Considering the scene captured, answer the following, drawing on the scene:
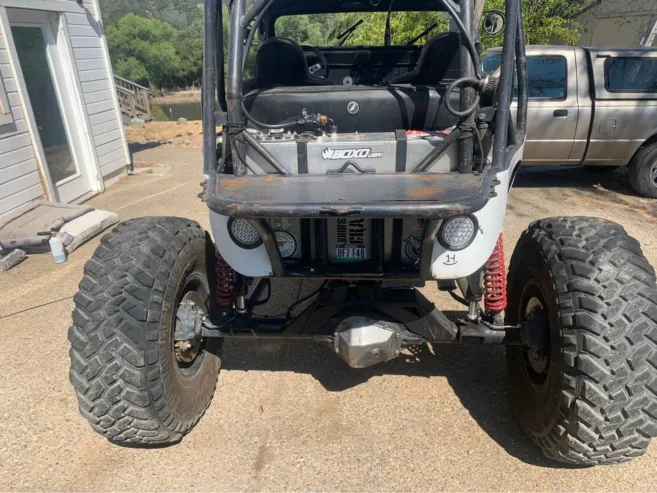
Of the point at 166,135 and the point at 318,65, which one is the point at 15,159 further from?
the point at 166,135

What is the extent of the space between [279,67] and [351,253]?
5.19ft

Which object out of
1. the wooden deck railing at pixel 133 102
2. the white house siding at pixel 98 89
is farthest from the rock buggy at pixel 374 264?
the wooden deck railing at pixel 133 102

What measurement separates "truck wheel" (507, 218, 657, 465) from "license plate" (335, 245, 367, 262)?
950 millimetres

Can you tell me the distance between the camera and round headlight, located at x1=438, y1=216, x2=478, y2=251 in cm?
248

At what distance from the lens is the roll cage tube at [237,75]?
2441 mm

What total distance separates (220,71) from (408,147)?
1185 mm

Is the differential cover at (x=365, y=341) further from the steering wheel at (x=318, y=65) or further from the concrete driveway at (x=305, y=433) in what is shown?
the steering wheel at (x=318, y=65)

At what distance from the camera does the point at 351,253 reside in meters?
2.68

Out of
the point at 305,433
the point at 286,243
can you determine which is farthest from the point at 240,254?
the point at 305,433

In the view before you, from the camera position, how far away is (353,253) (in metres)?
2.68

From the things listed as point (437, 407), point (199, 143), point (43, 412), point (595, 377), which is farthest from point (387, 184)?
point (199, 143)

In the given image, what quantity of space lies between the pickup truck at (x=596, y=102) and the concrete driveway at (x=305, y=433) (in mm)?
4966

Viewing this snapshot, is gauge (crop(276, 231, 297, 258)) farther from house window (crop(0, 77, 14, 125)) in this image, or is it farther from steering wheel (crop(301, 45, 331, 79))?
house window (crop(0, 77, 14, 125))

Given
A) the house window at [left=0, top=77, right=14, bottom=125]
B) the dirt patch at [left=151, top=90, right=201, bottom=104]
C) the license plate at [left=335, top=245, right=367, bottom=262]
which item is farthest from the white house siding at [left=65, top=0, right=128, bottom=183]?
the dirt patch at [left=151, top=90, right=201, bottom=104]
